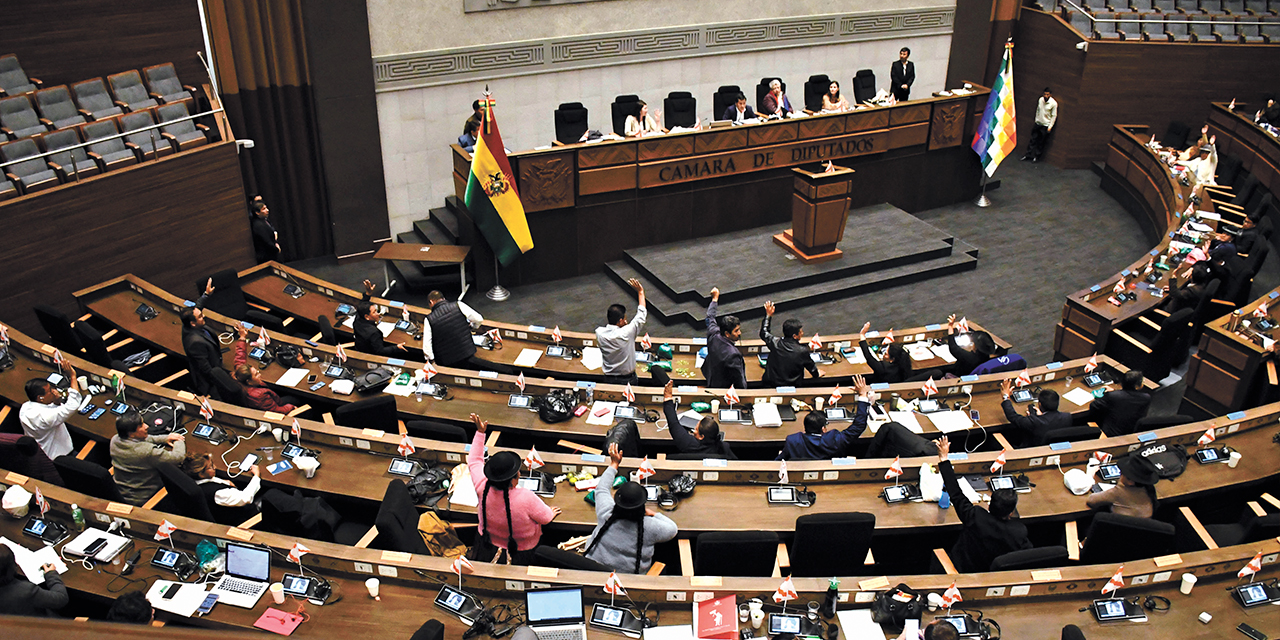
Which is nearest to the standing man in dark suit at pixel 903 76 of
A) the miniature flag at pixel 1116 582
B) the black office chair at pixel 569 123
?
the black office chair at pixel 569 123

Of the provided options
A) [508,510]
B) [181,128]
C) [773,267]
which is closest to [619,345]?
[508,510]

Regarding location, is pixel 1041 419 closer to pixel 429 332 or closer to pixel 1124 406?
pixel 1124 406

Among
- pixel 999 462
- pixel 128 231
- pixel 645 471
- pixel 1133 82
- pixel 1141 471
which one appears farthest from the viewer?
pixel 1133 82

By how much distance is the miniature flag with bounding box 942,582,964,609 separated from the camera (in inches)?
195

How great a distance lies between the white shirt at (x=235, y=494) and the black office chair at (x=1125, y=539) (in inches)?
201

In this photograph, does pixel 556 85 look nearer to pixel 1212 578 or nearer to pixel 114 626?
pixel 1212 578

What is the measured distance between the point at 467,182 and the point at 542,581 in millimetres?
6519

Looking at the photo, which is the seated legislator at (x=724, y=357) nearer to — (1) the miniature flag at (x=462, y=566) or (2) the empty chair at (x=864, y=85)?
(1) the miniature flag at (x=462, y=566)

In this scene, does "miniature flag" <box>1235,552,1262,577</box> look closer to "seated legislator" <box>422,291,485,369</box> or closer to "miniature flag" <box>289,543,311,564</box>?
"miniature flag" <box>289,543,311,564</box>

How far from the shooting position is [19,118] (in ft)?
31.0

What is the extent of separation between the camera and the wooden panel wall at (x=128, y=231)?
28.7 feet

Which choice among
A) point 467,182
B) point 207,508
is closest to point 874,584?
point 207,508

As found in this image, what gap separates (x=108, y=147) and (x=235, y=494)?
225 inches

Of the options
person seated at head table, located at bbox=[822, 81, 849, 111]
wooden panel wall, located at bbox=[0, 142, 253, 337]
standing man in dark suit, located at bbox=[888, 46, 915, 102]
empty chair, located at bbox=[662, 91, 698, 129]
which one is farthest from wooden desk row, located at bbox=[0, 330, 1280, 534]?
standing man in dark suit, located at bbox=[888, 46, 915, 102]
